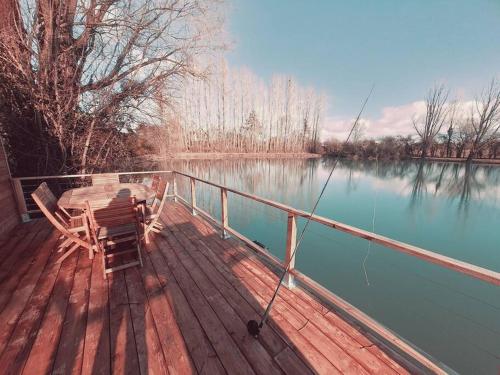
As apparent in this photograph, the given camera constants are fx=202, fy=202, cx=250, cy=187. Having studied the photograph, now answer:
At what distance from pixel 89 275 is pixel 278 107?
2969 centimetres

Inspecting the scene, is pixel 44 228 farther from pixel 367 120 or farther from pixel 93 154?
pixel 367 120

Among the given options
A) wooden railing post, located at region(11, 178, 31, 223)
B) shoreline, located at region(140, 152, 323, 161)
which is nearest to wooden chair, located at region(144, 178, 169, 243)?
wooden railing post, located at region(11, 178, 31, 223)

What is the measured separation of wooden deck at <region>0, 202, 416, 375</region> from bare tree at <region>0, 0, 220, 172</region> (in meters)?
3.26

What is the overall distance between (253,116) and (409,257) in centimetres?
2504

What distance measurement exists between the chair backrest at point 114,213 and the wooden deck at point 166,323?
0.52 metres

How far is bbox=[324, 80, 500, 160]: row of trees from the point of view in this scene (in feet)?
61.6

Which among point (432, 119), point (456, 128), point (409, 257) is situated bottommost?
point (409, 257)

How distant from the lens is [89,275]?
2076mm

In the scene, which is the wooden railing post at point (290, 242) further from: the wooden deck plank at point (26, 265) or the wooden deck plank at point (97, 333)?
the wooden deck plank at point (26, 265)

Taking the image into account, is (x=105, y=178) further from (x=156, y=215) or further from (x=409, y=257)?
(x=409, y=257)

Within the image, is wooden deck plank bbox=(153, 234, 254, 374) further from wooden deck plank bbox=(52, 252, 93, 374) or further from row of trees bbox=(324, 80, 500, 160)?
row of trees bbox=(324, 80, 500, 160)

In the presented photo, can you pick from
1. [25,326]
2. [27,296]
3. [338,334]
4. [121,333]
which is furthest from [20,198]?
[338,334]

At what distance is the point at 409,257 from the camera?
5.03m

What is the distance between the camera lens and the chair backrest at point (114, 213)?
6.73ft
